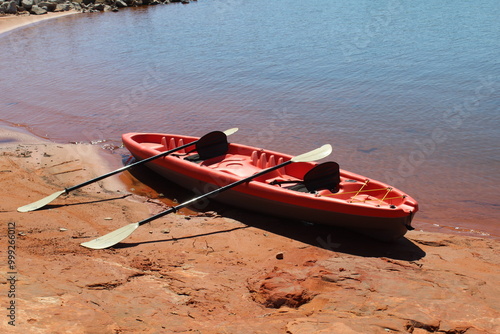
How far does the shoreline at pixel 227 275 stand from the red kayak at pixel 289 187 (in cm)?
28

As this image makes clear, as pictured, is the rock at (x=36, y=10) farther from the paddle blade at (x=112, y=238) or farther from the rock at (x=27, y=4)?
the paddle blade at (x=112, y=238)

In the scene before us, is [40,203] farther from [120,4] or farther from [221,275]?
[120,4]

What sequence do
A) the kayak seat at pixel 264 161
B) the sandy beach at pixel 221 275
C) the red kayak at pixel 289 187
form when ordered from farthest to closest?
the kayak seat at pixel 264 161
the red kayak at pixel 289 187
the sandy beach at pixel 221 275

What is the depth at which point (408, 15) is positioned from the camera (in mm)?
25906

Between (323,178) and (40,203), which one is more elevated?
(323,178)

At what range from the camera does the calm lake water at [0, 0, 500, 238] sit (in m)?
10.6

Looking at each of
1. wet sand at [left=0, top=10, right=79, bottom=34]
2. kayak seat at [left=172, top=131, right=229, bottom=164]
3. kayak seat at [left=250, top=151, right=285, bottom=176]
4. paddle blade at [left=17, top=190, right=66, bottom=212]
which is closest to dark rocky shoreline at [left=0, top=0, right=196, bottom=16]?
wet sand at [left=0, top=10, right=79, bottom=34]

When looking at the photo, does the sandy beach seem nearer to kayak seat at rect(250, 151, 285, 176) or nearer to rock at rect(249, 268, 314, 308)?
rock at rect(249, 268, 314, 308)

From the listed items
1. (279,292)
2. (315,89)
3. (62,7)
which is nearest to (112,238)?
(279,292)

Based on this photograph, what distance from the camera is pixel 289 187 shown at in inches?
332

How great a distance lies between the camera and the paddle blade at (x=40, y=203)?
26.2 ft

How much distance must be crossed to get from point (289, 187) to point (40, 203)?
379 centimetres

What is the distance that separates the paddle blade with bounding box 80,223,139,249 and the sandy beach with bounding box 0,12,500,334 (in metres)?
0.10

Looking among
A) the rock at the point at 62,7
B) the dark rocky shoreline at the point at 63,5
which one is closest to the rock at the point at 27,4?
the dark rocky shoreline at the point at 63,5
